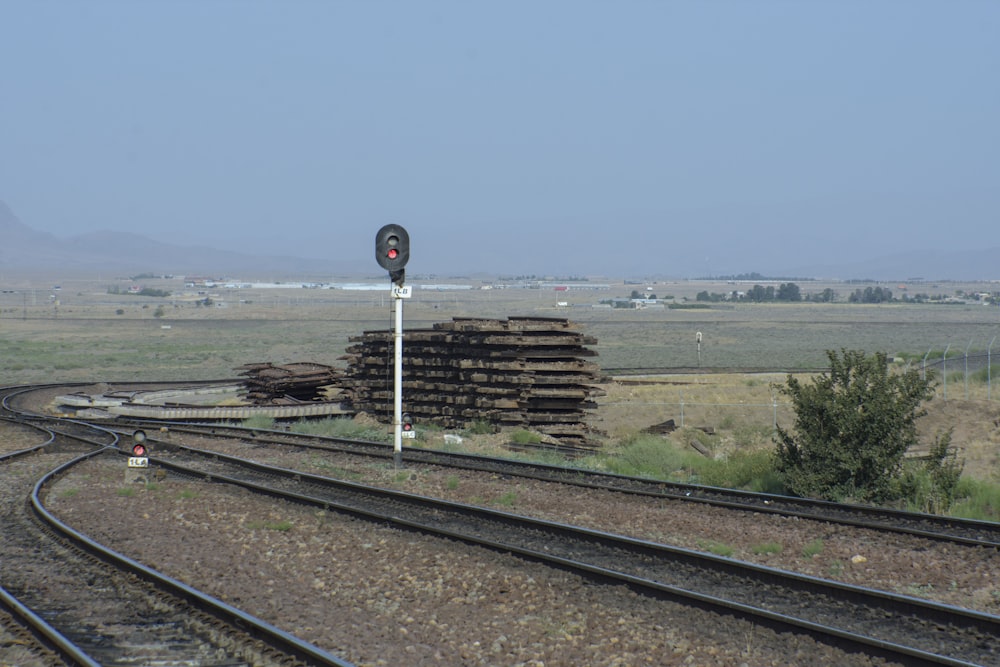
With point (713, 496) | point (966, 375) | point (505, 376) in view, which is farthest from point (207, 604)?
point (966, 375)

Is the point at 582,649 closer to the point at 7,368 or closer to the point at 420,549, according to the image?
the point at 420,549

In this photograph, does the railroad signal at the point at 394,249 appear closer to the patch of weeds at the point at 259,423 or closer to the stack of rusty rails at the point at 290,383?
the patch of weeds at the point at 259,423

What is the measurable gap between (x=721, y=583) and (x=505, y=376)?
16325mm

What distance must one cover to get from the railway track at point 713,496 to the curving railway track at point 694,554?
0.08ft

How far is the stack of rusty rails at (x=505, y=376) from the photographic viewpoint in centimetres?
2652

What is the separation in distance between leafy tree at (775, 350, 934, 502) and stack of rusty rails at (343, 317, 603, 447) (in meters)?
9.34

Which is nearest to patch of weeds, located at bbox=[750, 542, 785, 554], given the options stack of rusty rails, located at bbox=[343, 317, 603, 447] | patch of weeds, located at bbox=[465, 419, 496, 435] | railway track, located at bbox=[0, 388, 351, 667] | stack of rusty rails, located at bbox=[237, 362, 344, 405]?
railway track, located at bbox=[0, 388, 351, 667]

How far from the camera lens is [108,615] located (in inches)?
373

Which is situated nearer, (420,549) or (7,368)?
(420,549)

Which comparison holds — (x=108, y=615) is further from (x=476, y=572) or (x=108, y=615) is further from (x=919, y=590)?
(x=919, y=590)

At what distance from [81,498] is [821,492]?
37.0ft

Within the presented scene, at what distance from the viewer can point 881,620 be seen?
9.16 meters

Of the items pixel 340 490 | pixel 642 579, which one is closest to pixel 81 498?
pixel 340 490

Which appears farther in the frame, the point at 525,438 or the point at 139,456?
the point at 525,438
